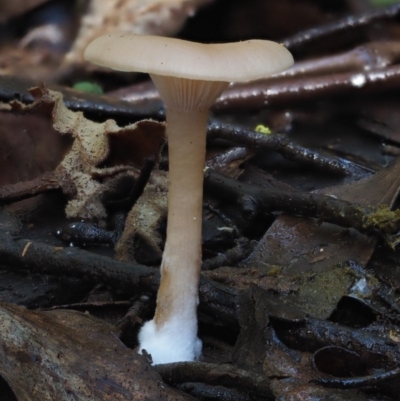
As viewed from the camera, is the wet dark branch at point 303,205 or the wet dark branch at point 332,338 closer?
the wet dark branch at point 332,338

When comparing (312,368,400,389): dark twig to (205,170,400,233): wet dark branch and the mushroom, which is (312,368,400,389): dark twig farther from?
(205,170,400,233): wet dark branch

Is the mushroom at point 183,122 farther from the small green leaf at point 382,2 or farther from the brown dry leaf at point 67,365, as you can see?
the small green leaf at point 382,2

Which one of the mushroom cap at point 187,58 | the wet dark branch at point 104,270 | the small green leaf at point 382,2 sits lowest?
the wet dark branch at point 104,270

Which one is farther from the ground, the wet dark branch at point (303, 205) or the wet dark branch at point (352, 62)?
the wet dark branch at point (352, 62)

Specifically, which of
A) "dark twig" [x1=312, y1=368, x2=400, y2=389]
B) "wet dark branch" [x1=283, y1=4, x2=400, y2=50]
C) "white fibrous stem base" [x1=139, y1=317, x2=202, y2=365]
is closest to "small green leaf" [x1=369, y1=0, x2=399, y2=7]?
"wet dark branch" [x1=283, y1=4, x2=400, y2=50]

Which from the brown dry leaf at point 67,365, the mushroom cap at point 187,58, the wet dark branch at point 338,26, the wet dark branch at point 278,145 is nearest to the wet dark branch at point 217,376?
the brown dry leaf at point 67,365

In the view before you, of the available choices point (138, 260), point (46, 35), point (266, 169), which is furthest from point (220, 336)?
point (46, 35)

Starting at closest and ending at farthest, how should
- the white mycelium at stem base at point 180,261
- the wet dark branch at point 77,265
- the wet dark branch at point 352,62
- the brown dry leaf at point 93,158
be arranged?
the white mycelium at stem base at point 180,261, the wet dark branch at point 77,265, the brown dry leaf at point 93,158, the wet dark branch at point 352,62
